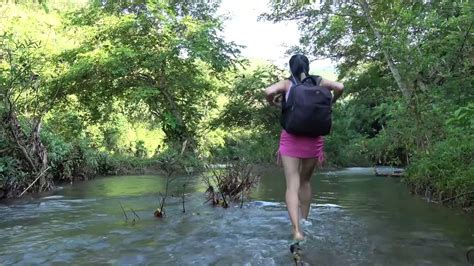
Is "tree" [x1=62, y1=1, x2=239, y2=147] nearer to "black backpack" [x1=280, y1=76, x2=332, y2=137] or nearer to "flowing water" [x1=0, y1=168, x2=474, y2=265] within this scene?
"flowing water" [x1=0, y1=168, x2=474, y2=265]

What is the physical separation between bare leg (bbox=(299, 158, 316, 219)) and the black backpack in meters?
0.35

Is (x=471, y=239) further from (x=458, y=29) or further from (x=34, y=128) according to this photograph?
(x=34, y=128)

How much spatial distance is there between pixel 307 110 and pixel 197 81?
40.4 feet

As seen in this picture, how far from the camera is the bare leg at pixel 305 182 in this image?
3920 millimetres

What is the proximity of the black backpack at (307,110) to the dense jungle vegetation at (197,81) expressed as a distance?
142 centimetres

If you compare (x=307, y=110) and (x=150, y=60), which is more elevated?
(x=150, y=60)

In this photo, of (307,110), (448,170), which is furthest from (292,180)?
(448,170)

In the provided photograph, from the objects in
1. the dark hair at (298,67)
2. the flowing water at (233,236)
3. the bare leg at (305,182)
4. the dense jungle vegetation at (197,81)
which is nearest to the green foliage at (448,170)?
the dense jungle vegetation at (197,81)

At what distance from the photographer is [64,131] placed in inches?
629

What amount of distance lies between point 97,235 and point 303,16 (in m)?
13.3

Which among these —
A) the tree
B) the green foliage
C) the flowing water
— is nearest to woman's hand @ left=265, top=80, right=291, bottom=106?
the flowing water

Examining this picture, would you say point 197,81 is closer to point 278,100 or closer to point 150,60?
point 150,60

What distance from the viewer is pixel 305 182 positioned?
13.4ft

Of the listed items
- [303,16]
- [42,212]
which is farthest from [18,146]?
[303,16]
